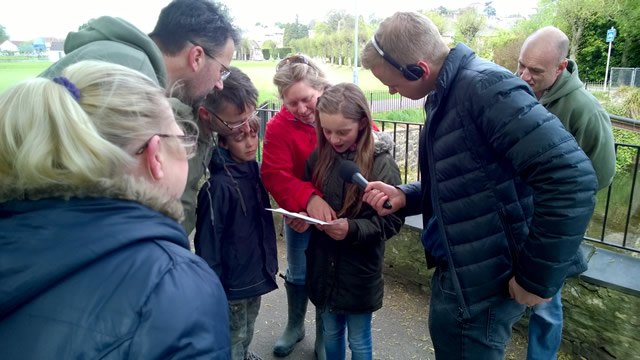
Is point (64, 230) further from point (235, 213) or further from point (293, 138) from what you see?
point (293, 138)

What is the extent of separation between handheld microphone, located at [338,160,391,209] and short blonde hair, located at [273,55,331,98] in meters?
0.63

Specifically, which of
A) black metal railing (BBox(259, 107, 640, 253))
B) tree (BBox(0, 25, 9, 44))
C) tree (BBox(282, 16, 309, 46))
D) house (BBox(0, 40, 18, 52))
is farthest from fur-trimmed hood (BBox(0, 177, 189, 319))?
tree (BBox(282, 16, 309, 46))

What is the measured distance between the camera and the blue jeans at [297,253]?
2.85 m

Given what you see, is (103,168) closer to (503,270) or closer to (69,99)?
(69,99)

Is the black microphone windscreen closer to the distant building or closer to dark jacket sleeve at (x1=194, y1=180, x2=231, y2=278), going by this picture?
dark jacket sleeve at (x1=194, y1=180, x2=231, y2=278)

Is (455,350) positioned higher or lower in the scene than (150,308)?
lower

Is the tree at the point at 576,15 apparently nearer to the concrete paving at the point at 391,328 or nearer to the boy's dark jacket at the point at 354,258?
the concrete paving at the point at 391,328

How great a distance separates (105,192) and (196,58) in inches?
53.8

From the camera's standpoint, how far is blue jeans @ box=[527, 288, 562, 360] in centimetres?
255

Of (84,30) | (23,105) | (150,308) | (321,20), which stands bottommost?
(150,308)

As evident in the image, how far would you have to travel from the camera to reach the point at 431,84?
177cm

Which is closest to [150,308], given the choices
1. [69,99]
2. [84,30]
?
[69,99]

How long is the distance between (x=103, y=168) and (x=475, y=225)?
1.28 metres

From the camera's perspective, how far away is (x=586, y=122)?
2559 mm
